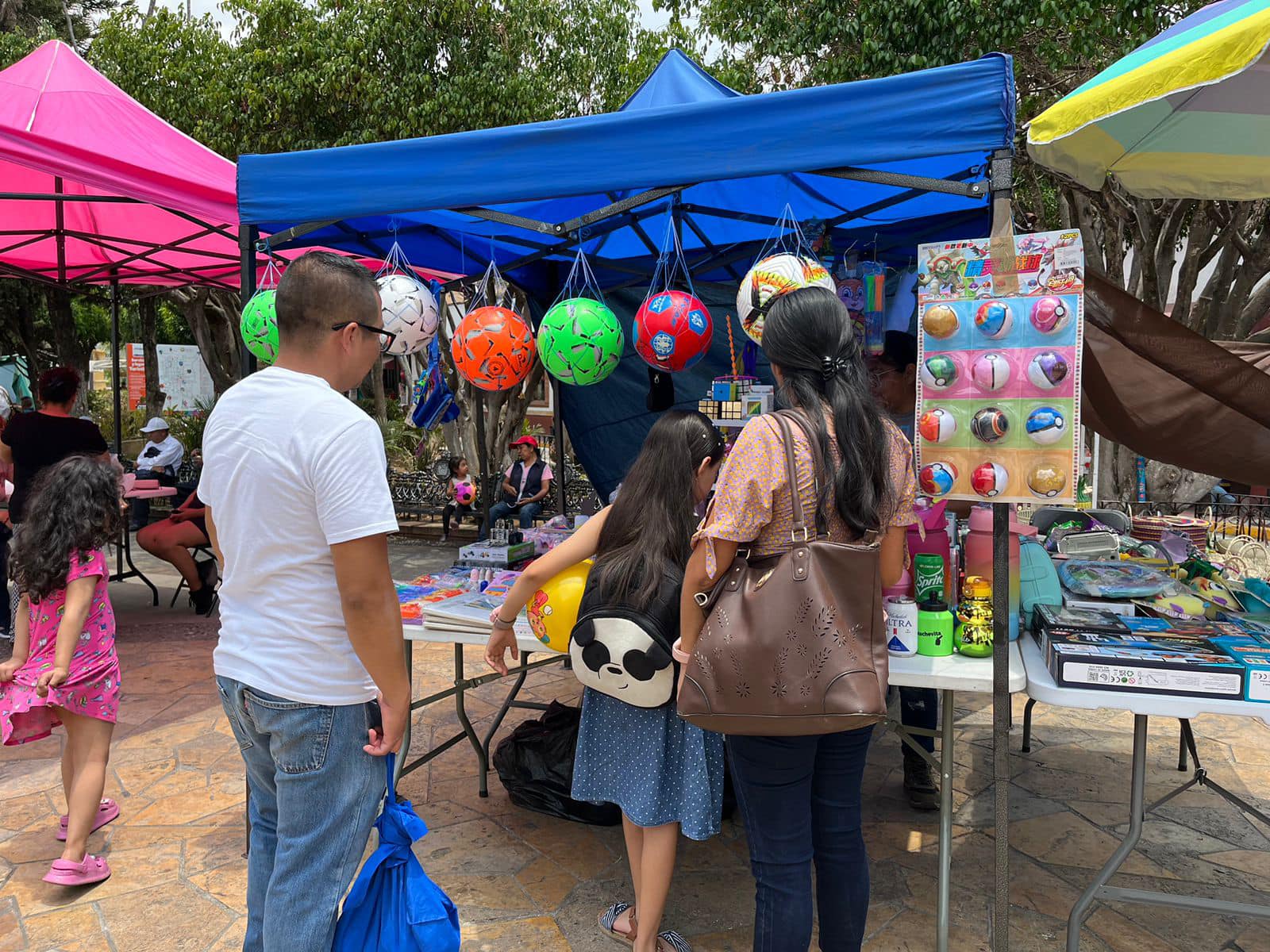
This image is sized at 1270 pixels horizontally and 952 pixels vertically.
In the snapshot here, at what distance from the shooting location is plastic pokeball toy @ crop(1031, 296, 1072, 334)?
2221 millimetres

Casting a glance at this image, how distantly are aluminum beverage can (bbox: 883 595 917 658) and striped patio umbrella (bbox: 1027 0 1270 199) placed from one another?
1302 millimetres

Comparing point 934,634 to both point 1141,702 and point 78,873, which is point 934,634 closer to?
point 1141,702

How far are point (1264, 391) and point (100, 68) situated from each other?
1308 centimetres

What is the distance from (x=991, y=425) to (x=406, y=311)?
206 cm

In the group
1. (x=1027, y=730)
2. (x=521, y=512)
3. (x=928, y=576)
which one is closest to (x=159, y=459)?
(x=521, y=512)

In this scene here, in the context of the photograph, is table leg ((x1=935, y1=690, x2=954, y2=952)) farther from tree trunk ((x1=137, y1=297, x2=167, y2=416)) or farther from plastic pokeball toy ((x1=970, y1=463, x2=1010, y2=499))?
tree trunk ((x1=137, y1=297, x2=167, y2=416))

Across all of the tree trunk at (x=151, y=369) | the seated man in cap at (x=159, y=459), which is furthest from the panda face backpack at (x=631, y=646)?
the tree trunk at (x=151, y=369)

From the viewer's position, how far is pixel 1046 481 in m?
2.23

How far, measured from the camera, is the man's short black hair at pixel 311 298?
1767mm

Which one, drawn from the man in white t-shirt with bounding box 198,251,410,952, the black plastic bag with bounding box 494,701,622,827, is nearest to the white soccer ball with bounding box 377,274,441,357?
the man in white t-shirt with bounding box 198,251,410,952

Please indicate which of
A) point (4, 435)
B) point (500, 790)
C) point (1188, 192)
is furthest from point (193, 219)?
point (1188, 192)

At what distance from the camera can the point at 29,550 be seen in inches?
112

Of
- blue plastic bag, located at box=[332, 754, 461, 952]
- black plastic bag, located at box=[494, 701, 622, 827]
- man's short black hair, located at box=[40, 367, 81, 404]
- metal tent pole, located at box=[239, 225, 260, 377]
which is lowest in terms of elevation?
black plastic bag, located at box=[494, 701, 622, 827]

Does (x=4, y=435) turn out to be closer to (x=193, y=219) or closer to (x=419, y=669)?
(x=193, y=219)
